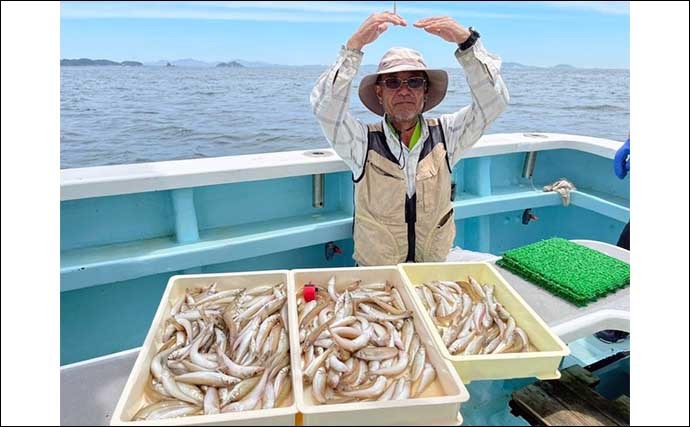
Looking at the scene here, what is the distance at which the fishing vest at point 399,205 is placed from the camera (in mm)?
2686

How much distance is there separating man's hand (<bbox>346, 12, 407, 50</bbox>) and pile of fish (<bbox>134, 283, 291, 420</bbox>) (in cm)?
140

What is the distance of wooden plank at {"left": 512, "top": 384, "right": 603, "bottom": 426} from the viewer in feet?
4.58

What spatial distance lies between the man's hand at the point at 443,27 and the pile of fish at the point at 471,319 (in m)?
1.41

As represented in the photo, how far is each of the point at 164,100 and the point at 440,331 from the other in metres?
20.3

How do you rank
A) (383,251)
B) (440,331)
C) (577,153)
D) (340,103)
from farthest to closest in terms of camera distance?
→ (577,153), (383,251), (340,103), (440,331)

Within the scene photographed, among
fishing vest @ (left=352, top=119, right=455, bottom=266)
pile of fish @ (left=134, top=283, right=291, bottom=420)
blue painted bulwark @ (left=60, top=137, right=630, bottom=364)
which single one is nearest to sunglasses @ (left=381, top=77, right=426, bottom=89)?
fishing vest @ (left=352, top=119, right=455, bottom=266)

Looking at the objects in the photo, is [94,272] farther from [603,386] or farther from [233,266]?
[603,386]

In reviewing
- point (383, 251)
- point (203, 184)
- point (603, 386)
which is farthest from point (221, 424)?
point (203, 184)

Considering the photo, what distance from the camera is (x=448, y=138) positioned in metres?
2.85

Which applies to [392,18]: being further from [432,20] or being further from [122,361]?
[122,361]

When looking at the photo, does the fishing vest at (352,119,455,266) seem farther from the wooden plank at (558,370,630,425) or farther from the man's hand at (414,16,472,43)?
the wooden plank at (558,370,630,425)

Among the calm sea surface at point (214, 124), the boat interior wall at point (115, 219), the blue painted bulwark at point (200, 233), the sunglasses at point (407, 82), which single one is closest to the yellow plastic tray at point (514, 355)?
the sunglasses at point (407, 82)

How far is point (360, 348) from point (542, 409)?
2.12ft

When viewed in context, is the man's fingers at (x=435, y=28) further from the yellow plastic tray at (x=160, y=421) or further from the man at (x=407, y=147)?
the yellow plastic tray at (x=160, y=421)
